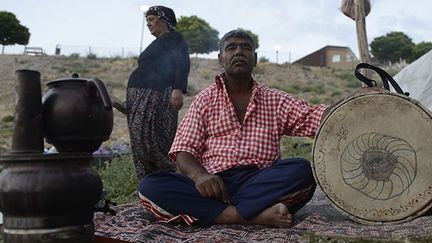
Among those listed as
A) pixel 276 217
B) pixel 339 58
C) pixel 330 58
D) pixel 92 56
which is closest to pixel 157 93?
pixel 276 217

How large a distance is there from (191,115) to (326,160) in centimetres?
87

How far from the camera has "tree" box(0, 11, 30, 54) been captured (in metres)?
39.5

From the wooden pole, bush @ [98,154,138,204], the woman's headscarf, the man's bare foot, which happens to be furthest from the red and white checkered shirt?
bush @ [98,154,138,204]

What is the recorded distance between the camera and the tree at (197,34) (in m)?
43.3

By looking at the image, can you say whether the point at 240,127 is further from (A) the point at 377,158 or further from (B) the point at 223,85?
(A) the point at 377,158

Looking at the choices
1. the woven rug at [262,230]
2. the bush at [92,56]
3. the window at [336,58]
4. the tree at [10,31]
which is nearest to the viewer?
the woven rug at [262,230]

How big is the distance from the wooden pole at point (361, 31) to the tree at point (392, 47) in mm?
41958

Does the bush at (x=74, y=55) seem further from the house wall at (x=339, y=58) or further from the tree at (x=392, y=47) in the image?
the tree at (x=392, y=47)

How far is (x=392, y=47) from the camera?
44.5m

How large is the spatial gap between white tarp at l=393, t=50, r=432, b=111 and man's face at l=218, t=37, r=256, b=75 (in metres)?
3.53

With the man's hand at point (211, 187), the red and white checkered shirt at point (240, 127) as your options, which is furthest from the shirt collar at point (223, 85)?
the man's hand at point (211, 187)

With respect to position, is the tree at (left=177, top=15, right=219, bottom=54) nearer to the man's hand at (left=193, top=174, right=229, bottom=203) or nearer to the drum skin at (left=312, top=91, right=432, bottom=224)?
the man's hand at (left=193, top=174, right=229, bottom=203)

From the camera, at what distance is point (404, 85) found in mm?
6723

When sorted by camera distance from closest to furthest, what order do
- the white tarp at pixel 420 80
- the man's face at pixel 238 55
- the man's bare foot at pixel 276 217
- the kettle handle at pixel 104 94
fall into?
the kettle handle at pixel 104 94, the man's bare foot at pixel 276 217, the man's face at pixel 238 55, the white tarp at pixel 420 80
